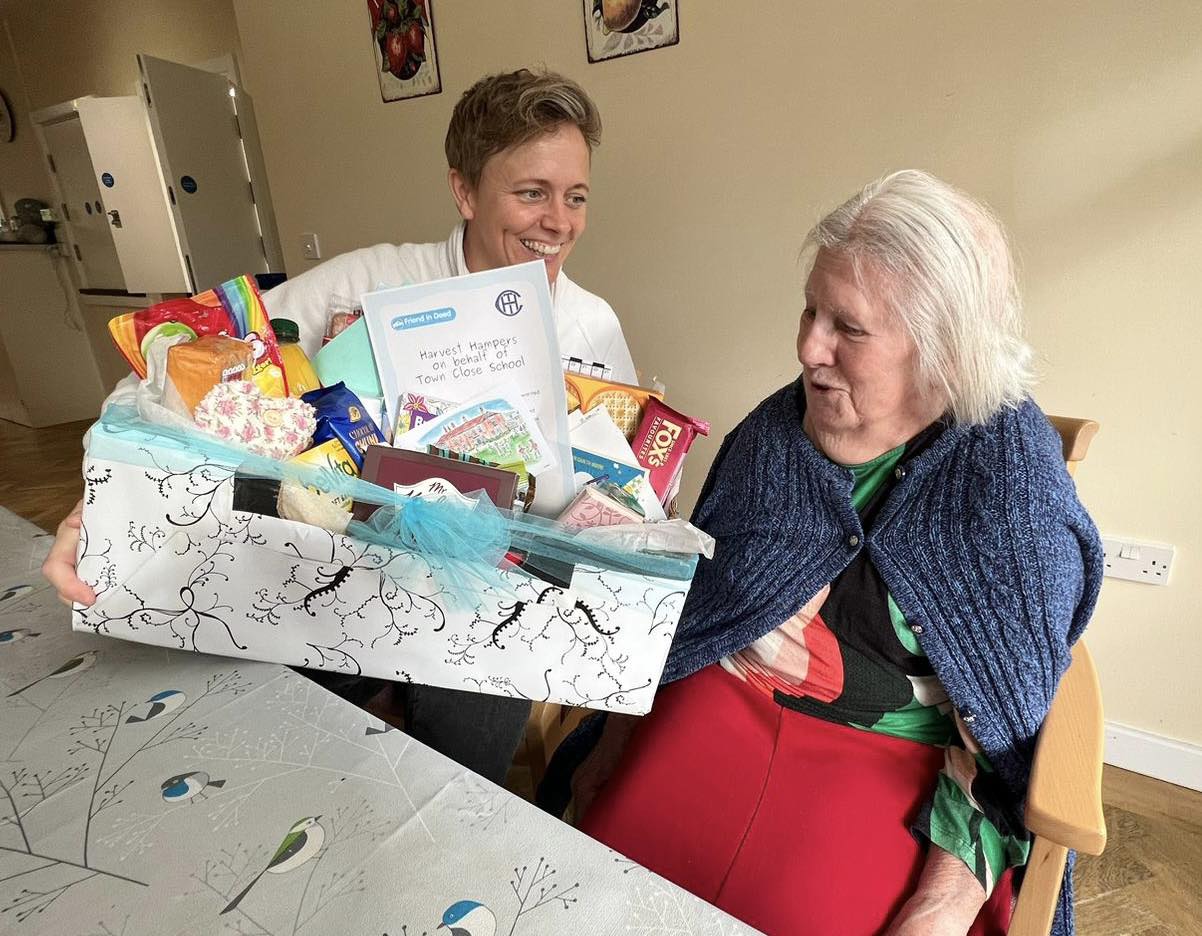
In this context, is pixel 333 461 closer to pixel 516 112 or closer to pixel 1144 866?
pixel 516 112

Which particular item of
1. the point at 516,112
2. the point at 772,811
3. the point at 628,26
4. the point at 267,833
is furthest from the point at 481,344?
the point at 628,26

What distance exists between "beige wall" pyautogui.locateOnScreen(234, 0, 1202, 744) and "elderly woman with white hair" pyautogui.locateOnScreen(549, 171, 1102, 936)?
0.63 metres

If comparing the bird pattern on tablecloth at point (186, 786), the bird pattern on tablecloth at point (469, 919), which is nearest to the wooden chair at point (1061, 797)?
the bird pattern on tablecloth at point (469, 919)

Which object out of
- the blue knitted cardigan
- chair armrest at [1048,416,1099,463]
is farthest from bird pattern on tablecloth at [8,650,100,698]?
chair armrest at [1048,416,1099,463]

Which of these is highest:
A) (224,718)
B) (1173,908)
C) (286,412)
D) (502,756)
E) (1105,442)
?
(286,412)

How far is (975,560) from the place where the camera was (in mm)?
739

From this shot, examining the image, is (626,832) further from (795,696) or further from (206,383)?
(206,383)

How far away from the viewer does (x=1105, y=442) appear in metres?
1.27

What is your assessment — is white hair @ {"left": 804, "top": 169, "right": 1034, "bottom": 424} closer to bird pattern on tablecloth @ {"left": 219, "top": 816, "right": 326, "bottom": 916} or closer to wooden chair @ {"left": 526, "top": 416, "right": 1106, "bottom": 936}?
wooden chair @ {"left": 526, "top": 416, "right": 1106, "bottom": 936}

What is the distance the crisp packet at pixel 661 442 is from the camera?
0.87 m

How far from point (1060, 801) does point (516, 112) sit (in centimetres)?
105

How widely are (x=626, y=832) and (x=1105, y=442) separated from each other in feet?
3.83

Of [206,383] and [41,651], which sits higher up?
[206,383]

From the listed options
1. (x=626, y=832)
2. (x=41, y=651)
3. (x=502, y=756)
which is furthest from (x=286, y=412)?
(x=626, y=832)
